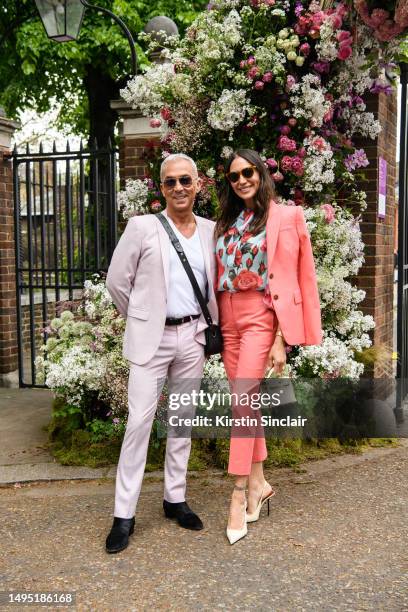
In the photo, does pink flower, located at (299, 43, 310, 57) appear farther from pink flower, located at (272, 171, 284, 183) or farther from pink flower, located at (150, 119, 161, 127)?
pink flower, located at (150, 119, 161, 127)

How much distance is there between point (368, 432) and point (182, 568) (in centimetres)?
255

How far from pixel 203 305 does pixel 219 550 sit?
125 cm

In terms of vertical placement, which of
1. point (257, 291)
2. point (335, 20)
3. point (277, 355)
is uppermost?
point (335, 20)

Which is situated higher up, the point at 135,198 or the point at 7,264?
the point at 135,198

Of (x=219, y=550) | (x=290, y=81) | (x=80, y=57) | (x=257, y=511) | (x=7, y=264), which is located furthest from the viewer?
(x=80, y=57)

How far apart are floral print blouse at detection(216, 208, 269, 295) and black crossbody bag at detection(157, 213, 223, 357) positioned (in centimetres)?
14

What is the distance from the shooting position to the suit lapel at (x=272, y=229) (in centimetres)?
341

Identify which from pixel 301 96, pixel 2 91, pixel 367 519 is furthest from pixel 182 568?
pixel 2 91

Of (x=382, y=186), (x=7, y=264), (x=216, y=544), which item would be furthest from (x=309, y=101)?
(x=7, y=264)

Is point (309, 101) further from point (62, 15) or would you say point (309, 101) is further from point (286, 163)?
point (62, 15)

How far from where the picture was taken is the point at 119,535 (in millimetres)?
3389

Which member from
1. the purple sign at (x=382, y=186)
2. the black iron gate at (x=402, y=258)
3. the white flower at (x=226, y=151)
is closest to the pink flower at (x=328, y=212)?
the white flower at (x=226, y=151)

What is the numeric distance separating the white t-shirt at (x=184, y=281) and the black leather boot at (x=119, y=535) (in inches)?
43.0

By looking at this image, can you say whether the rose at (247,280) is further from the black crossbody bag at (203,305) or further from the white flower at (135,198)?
the white flower at (135,198)
